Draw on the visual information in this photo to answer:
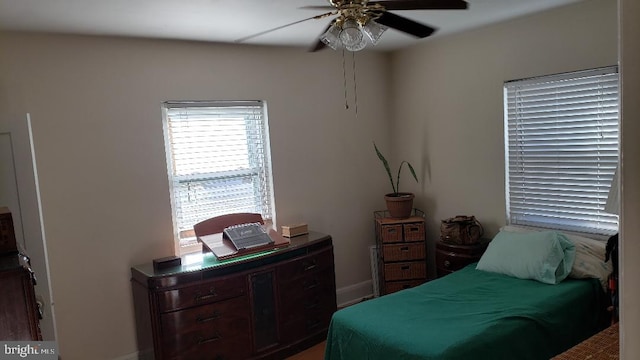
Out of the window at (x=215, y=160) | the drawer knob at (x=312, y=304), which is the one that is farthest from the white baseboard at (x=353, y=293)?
the window at (x=215, y=160)

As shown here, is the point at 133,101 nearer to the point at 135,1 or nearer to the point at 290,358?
the point at 135,1

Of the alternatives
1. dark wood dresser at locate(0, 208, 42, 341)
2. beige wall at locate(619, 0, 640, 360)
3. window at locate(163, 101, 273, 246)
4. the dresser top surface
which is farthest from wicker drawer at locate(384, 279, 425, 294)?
beige wall at locate(619, 0, 640, 360)

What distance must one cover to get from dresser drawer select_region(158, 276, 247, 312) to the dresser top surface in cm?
11

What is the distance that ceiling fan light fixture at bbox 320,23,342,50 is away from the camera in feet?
6.74

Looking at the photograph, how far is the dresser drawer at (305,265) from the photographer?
343 centimetres

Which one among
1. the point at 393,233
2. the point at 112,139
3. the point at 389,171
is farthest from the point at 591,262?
the point at 112,139

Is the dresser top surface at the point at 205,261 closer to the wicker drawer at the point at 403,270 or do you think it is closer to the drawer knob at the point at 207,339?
the drawer knob at the point at 207,339

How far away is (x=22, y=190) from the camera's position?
245cm

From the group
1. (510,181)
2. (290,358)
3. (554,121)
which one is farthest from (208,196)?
(554,121)

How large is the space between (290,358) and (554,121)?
2642 millimetres

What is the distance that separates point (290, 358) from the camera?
342 centimetres

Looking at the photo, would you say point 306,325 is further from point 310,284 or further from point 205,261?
point 205,261

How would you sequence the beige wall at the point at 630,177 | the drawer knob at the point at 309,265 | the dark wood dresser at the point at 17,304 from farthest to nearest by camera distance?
1. the drawer knob at the point at 309,265
2. the dark wood dresser at the point at 17,304
3. the beige wall at the point at 630,177

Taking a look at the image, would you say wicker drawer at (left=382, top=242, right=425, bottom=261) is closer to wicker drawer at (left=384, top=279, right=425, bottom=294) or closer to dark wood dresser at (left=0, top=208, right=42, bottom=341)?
wicker drawer at (left=384, top=279, right=425, bottom=294)
